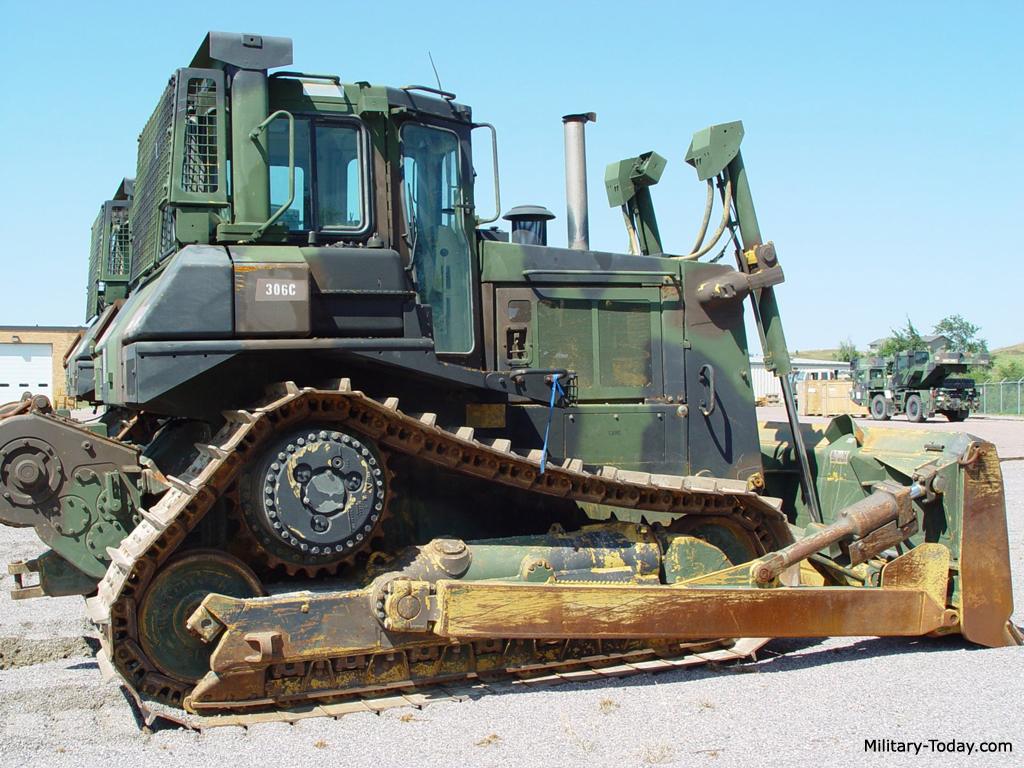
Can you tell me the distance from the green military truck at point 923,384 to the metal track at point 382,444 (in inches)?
1489

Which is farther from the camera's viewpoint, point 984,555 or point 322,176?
point 984,555

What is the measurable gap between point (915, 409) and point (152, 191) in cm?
4019

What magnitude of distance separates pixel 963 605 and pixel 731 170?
12.1ft

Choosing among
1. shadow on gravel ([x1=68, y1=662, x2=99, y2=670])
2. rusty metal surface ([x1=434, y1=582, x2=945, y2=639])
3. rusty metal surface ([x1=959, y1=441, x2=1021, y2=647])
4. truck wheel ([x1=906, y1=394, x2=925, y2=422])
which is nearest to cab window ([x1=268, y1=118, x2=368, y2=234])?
rusty metal surface ([x1=434, y1=582, x2=945, y2=639])

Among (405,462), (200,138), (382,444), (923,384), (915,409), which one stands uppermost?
(200,138)

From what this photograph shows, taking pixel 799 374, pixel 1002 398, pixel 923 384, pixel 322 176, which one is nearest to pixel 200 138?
pixel 322 176

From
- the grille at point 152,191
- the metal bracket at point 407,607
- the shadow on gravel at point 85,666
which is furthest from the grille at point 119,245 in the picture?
the metal bracket at point 407,607

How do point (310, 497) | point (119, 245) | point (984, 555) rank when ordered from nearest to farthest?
point (310, 497) < point (984, 555) < point (119, 245)

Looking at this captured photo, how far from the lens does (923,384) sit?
42.3 meters

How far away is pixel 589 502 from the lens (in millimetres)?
6734

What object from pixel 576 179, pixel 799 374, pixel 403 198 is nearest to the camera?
pixel 403 198

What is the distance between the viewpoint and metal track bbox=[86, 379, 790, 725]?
557 cm

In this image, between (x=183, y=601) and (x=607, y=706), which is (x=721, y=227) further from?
(x=183, y=601)

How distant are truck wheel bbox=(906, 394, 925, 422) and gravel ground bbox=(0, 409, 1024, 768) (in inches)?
1492
